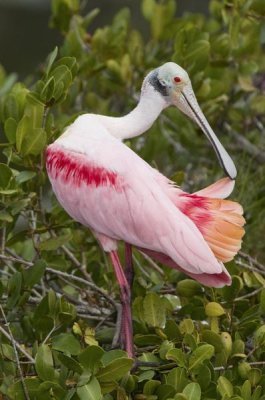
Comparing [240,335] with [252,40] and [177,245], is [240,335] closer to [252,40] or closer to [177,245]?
[177,245]

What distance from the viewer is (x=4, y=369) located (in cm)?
418

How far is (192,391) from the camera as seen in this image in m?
3.87

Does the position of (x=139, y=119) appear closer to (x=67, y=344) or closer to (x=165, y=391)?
(x=67, y=344)

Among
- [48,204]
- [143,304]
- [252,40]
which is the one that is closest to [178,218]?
[143,304]

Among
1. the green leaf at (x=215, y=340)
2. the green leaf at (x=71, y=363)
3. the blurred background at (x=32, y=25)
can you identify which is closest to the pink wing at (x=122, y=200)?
the green leaf at (x=215, y=340)

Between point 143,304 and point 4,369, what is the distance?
19.9 inches

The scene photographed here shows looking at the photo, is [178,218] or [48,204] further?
[48,204]

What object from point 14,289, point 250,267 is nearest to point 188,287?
point 250,267

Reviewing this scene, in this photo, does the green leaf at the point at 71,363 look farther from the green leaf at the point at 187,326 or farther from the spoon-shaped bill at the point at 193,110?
the spoon-shaped bill at the point at 193,110

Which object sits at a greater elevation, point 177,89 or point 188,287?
point 177,89

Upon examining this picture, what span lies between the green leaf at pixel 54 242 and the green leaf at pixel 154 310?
1.45ft

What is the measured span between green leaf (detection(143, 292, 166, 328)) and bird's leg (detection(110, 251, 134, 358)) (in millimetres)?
75

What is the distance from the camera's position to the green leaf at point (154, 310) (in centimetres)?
432

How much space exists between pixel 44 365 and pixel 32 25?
11.8m
